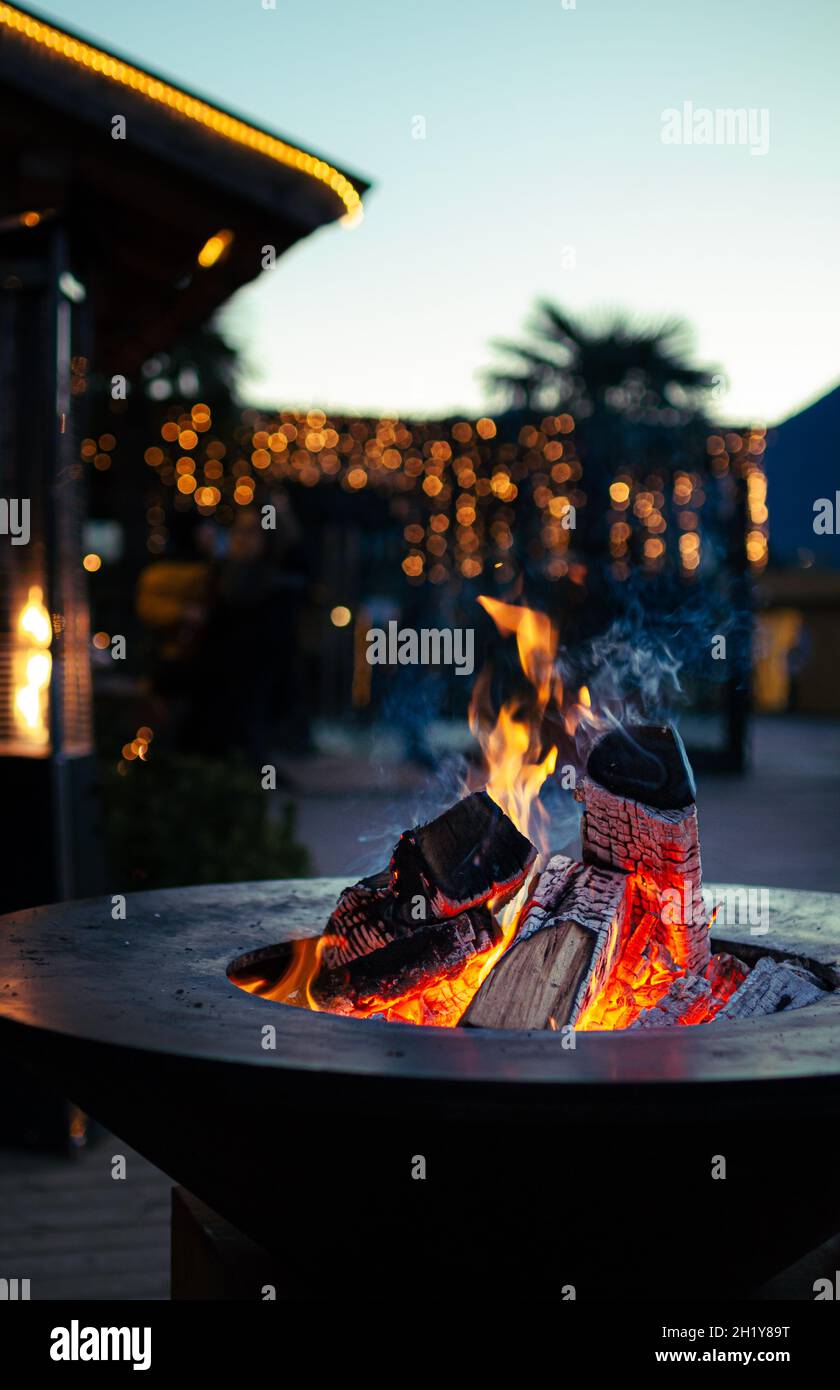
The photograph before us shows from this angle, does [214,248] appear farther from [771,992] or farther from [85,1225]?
[771,992]

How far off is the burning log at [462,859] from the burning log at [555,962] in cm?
9

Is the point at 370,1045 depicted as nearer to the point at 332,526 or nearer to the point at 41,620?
the point at 41,620

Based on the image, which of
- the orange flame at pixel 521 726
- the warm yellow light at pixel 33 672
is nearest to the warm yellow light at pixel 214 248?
the warm yellow light at pixel 33 672

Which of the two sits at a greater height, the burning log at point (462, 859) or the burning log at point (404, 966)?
the burning log at point (462, 859)

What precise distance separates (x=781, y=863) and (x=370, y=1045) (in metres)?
7.26

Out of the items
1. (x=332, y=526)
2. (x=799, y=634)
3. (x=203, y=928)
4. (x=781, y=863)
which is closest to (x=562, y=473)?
(x=332, y=526)

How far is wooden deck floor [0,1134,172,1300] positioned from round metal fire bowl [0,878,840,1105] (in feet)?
3.60

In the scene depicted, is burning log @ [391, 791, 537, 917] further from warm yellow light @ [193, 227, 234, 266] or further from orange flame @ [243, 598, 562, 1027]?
warm yellow light @ [193, 227, 234, 266]

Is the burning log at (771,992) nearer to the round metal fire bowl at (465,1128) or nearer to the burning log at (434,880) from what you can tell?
the round metal fire bowl at (465,1128)

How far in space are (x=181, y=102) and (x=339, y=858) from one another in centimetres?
520

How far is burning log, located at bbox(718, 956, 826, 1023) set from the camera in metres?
2.23

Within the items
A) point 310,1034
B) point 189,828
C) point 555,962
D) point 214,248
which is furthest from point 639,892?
point 214,248

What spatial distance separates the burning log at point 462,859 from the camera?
7.80 feet

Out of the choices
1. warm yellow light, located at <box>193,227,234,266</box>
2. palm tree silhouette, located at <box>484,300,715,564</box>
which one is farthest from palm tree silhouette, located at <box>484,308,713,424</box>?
warm yellow light, located at <box>193,227,234,266</box>
